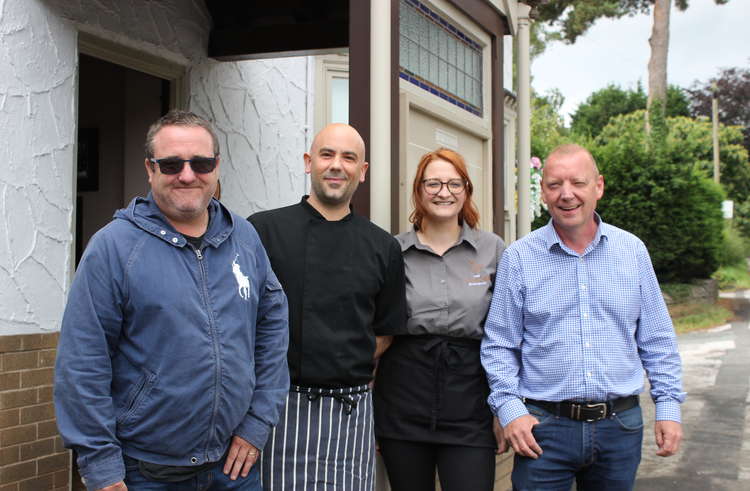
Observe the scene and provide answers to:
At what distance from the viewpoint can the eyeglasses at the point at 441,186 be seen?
337 cm

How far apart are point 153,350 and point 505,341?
56.0 inches

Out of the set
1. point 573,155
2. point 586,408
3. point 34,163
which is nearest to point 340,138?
point 573,155

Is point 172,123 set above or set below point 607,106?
below

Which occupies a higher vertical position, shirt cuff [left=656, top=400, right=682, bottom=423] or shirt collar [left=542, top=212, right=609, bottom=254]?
shirt collar [left=542, top=212, right=609, bottom=254]

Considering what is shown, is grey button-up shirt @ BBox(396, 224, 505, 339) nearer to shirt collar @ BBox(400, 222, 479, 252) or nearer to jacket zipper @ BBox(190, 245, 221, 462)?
shirt collar @ BBox(400, 222, 479, 252)

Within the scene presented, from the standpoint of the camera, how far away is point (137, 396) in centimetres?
235

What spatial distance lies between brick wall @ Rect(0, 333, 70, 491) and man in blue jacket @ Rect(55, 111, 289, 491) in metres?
2.11

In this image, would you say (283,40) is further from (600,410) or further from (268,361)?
(600,410)

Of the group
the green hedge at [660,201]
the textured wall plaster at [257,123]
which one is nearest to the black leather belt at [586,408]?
the textured wall plaster at [257,123]

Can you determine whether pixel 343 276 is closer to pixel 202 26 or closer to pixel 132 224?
pixel 132 224

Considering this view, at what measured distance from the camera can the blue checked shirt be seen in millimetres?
3072

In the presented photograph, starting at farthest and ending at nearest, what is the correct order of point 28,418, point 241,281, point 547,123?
point 547,123 < point 28,418 < point 241,281

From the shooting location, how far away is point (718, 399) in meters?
9.46

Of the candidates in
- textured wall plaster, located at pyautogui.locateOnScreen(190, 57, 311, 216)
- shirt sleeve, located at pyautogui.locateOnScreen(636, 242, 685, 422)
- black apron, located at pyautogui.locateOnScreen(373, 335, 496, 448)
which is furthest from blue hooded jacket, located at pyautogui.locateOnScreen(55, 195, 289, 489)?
textured wall plaster, located at pyautogui.locateOnScreen(190, 57, 311, 216)
